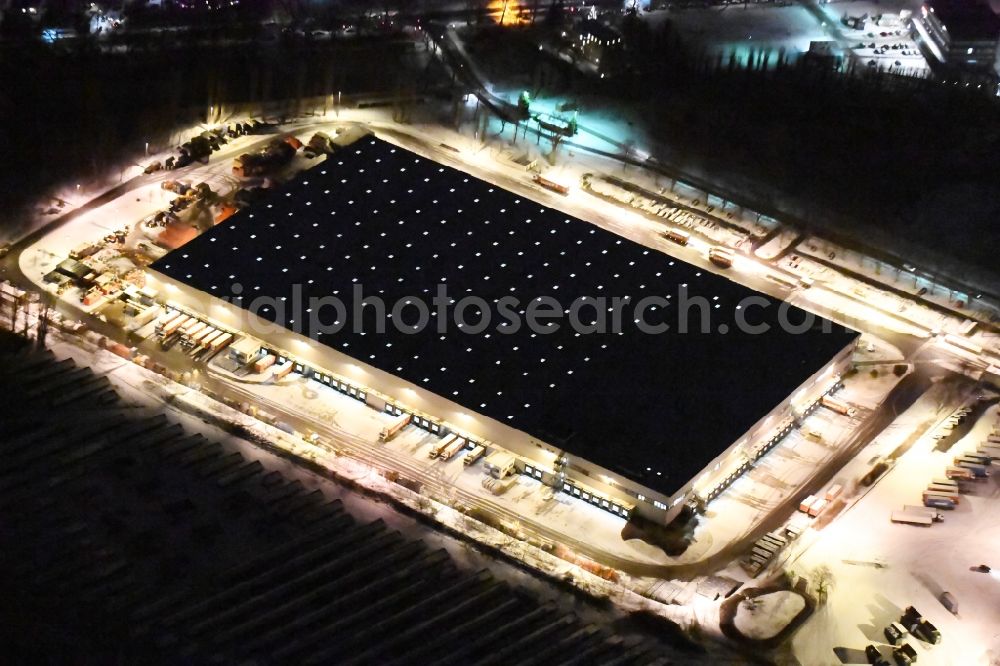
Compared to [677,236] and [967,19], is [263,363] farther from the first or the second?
[967,19]

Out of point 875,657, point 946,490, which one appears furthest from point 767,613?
point 946,490

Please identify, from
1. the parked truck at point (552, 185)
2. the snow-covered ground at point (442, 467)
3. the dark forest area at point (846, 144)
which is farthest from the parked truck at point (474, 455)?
the dark forest area at point (846, 144)

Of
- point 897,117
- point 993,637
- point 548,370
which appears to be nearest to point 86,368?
point 548,370

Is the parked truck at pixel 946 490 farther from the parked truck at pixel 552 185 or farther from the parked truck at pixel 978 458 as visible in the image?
the parked truck at pixel 552 185

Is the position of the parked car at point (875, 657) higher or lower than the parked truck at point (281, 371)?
lower

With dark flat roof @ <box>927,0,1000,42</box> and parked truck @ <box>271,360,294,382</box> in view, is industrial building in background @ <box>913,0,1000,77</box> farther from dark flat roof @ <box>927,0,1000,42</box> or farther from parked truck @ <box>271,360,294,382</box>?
parked truck @ <box>271,360,294,382</box>

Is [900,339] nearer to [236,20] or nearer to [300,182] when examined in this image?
[300,182]
